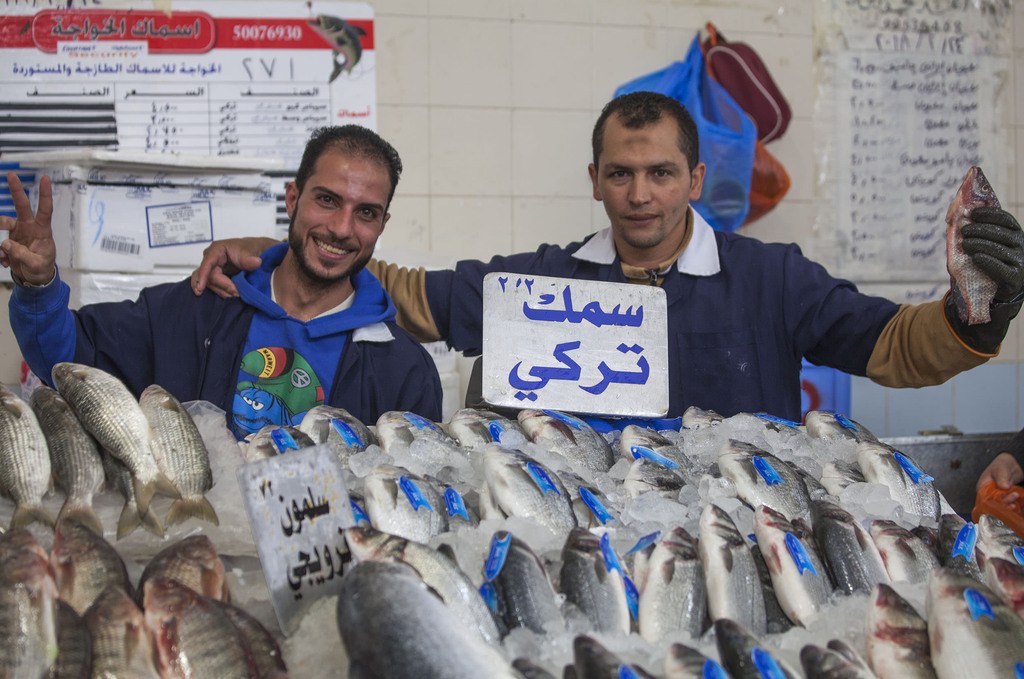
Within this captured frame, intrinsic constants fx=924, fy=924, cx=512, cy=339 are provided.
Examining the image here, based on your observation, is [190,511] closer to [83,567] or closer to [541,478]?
[83,567]

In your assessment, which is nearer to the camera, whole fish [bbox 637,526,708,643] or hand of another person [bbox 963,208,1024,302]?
whole fish [bbox 637,526,708,643]

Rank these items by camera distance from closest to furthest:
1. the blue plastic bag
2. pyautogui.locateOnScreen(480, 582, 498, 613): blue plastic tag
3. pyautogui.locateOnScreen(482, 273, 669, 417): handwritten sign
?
1. pyautogui.locateOnScreen(480, 582, 498, 613): blue plastic tag
2. pyautogui.locateOnScreen(482, 273, 669, 417): handwritten sign
3. the blue plastic bag

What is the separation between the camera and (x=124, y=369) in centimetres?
300

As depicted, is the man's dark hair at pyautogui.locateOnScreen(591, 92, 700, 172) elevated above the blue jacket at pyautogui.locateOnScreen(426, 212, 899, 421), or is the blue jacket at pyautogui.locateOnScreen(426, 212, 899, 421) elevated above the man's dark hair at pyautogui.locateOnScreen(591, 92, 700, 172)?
the man's dark hair at pyautogui.locateOnScreen(591, 92, 700, 172)

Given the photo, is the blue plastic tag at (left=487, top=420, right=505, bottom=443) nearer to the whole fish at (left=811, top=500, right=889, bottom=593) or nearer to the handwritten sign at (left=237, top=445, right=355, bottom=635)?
the handwritten sign at (left=237, top=445, right=355, bottom=635)

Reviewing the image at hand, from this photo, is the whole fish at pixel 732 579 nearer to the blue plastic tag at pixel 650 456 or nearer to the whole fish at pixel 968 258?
the blue plastic tag at pixel 650 456

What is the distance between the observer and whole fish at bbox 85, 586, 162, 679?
128 centimetres

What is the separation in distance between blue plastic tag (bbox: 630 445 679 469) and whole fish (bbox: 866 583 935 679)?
0.68 metres

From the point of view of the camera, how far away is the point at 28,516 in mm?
1690

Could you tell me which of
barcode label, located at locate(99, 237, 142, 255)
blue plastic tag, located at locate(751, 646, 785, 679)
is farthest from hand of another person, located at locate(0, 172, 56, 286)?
blue plastic tag, located at locate(751, 646, 785, 679)

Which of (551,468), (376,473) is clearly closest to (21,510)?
(376,473)

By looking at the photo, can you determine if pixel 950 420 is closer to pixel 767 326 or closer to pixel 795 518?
pixel 767 326

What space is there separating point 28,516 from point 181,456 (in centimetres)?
29

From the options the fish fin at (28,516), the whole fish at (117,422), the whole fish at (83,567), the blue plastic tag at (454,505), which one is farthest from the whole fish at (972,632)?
the fish fin at (28,516)
